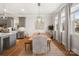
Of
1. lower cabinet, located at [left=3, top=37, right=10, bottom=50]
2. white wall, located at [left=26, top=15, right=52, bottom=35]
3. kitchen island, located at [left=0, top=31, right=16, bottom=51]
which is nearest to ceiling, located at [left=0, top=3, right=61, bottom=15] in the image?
white wall, located at [left=26, top=15, right=52, bottom=35]

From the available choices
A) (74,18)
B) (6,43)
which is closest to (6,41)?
(6,43)

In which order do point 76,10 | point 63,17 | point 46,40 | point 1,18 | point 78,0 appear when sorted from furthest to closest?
point 63,17
point 76,10
point 46,40
point 1,18
point 78,0

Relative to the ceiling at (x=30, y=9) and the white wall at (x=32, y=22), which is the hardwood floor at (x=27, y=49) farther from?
the ceiling at (x=30, y=9)

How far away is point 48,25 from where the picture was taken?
3.94m

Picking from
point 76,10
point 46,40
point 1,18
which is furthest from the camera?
point 76,10

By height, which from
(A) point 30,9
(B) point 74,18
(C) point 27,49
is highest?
(A) point 30,9

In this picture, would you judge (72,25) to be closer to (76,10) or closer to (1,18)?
(76,10)

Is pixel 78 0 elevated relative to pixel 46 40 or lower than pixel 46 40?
elevated

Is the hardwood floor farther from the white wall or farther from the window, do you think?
the window

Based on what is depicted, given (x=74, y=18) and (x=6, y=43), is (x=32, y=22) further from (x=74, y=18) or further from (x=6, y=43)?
(x=74, y=18)

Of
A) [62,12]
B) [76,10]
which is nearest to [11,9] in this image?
[62,12]

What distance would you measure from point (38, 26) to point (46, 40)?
50 cm

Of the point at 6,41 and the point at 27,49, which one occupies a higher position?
the point at 6,41

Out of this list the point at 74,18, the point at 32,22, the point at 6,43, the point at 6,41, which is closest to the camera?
the point at 32,22
